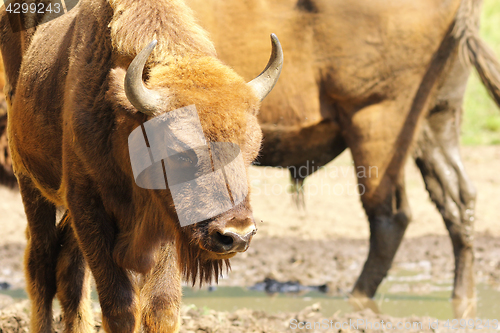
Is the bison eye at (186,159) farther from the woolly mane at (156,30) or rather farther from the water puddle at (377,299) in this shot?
the water puddle at (377,299)

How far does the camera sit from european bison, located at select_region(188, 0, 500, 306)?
221 inches

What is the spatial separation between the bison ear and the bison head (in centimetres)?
7

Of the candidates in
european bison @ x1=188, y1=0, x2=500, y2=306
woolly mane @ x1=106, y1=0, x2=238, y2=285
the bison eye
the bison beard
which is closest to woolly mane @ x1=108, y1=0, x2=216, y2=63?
woolly mane @ x1=106, y1=0, x2=238, y2=285

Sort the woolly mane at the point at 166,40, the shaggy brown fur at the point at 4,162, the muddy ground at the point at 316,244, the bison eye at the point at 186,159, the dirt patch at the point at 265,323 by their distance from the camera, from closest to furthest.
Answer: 1. the bison eye at the point at 186,159
2. the woolly mane at the point at 166,40
3. the dirt patch at the point at 265,323
4. the muddy ground at the point at 316,244
5. the shaggy brown fur at the point at 4,162

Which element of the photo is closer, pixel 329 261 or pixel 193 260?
pixel 193 260

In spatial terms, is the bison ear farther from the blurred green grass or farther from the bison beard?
the blurred green grass

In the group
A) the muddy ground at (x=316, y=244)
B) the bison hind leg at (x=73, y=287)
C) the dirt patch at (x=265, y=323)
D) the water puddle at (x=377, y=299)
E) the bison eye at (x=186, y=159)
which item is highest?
the bison eye at (x=186, y=159)

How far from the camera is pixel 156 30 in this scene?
3205mm

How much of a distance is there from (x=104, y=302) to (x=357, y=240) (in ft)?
16.5

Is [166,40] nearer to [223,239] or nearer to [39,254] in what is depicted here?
[223,239]

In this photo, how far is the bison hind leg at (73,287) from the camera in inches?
156

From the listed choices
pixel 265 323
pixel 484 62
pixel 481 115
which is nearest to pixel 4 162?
pixel 265 323

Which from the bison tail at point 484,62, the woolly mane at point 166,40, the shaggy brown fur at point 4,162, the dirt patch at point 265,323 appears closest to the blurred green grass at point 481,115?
the bison tail at point 484,62

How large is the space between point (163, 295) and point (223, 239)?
1.01 m
